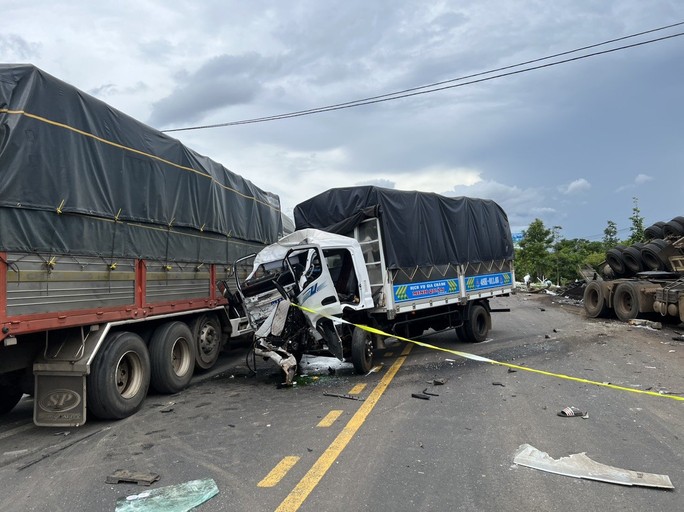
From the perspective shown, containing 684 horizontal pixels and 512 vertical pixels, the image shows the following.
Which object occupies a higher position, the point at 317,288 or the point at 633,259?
the point at 633,259

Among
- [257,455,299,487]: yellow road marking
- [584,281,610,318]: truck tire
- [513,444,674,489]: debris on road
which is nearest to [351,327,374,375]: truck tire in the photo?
[257,455,299,487]: yellow road marking

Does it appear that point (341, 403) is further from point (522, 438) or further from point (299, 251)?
point (299, 251)

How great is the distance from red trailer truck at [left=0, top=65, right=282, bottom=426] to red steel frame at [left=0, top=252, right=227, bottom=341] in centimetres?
1

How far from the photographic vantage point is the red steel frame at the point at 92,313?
4.78 meters

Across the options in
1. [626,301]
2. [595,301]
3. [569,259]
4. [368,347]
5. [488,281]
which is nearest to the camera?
[368,347]

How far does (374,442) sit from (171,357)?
3813 millimetres

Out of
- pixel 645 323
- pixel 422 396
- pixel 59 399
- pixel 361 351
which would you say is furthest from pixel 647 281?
pixel 59 399

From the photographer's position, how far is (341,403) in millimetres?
6488

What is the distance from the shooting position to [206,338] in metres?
8.95

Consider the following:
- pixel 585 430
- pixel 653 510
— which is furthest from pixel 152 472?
pixel 585 430

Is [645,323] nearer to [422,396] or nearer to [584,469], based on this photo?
[422,396]

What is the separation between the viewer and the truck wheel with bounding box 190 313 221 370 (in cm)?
862

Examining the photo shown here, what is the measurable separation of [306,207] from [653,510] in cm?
834

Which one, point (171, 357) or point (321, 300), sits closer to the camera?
point (171, 357)
